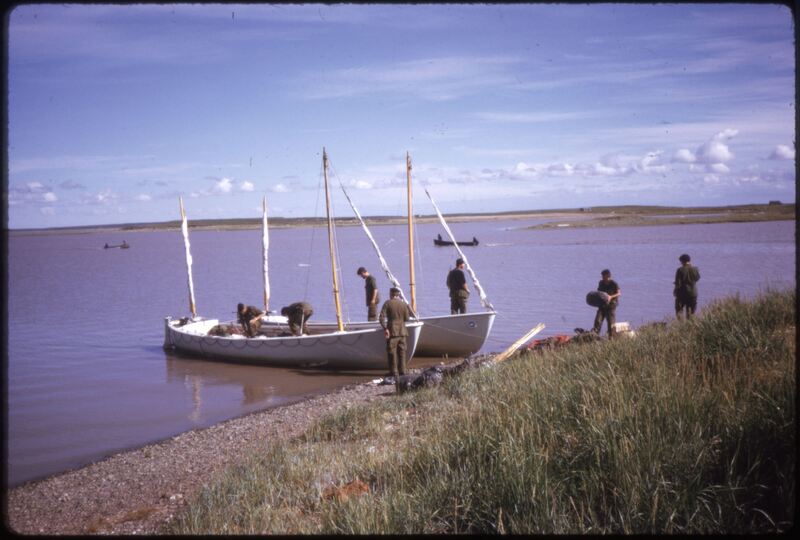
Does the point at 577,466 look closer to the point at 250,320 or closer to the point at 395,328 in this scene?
the point at 395,328

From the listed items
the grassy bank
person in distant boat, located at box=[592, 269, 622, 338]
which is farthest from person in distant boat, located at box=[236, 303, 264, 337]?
the grassy bank

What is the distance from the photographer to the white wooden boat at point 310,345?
16031mm

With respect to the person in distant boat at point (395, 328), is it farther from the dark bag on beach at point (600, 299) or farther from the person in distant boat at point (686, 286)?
the person in distant boat at point (686, 286)

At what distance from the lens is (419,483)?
5668 millimetres

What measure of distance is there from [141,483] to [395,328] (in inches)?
256

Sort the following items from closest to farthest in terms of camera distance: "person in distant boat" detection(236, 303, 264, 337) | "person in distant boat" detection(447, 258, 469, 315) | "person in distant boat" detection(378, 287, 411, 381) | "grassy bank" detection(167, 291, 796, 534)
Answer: "grassy bank" detection(167, 291, 796, 534), "person in distant boat" detection(378, 287, 411, 381), "person in distant boat" detection(447, 258, 469, 315), "person in distant boat" detection(236, 303, 264, 337)

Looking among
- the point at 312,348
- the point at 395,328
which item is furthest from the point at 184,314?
the point at 395,328

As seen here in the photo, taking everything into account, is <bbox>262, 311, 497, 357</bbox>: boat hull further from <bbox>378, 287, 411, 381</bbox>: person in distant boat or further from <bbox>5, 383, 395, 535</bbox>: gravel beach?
<bbox>5, 383, 395, 535</bbox>: gravel beach

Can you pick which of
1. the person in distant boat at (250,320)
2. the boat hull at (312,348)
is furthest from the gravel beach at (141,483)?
the person in distant boat at (250,320)

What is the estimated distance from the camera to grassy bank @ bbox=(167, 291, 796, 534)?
453 centimetres

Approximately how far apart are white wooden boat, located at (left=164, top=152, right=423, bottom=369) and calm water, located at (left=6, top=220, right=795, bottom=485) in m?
0.34

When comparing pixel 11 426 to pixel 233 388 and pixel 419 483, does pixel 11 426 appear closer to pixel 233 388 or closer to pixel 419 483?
pixel 233 388

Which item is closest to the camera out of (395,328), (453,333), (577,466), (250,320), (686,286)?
(577,466)

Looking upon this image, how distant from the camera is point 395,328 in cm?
1427
